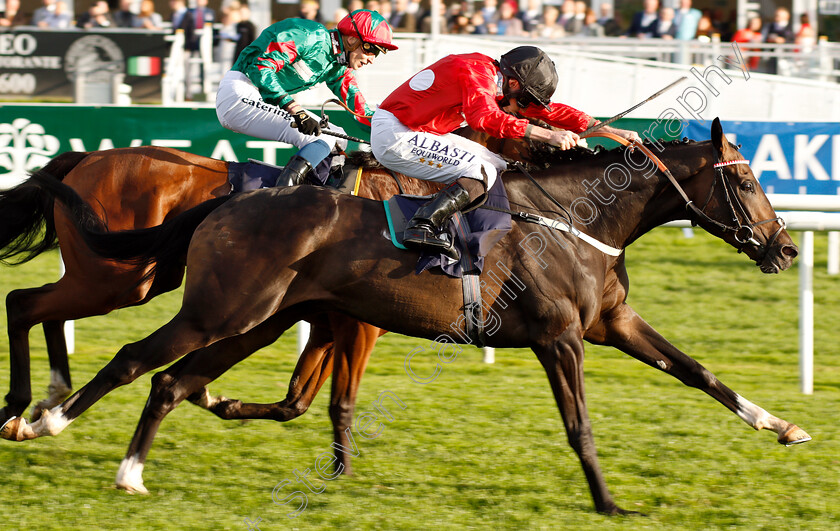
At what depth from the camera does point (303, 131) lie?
470cm

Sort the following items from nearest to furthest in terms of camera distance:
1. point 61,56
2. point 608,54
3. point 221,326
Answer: point 221,326
point 61,56
point 608,54

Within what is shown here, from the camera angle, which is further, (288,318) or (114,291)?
(114,291)

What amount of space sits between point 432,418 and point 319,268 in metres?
1.49

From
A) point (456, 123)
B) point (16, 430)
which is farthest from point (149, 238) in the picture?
point (456, 123)

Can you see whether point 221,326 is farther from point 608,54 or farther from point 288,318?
point 608,54

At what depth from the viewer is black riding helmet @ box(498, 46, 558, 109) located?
157 inches

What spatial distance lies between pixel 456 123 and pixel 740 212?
117 cm

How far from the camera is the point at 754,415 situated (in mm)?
4219

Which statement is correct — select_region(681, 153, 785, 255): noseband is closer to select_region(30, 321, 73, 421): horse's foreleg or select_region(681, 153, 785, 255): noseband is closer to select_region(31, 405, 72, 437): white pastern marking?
select_region(31, 405, 72, 437): white pastern marking

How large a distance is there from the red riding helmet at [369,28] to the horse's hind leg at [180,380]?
4.83 ft

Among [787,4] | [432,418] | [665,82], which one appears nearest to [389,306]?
[432,418]

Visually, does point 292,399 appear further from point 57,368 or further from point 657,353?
point 657,353

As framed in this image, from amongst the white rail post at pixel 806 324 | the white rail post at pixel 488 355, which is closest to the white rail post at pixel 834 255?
the white rail post at pixel 806 324

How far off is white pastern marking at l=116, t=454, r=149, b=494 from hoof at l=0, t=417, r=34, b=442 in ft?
1.31
